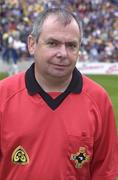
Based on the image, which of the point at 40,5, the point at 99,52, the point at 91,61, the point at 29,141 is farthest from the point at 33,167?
the point at 40,5

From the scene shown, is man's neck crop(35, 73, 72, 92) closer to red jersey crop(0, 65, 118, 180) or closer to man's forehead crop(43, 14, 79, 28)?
red jersey crop(0, 65, 118, 180)

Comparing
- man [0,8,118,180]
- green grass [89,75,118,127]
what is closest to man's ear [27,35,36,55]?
man [0,8,118,180]

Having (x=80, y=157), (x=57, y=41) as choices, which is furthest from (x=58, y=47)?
(x=80, y=157)

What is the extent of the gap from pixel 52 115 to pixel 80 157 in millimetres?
313

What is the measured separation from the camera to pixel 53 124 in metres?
3.69

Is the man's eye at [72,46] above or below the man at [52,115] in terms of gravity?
above

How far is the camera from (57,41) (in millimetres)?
3625

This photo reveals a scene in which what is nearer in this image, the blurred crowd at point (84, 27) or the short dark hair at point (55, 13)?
the short dark hair at point (55, 13)

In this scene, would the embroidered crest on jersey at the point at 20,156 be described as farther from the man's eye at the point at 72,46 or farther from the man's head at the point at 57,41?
the man's eye at the point at 72,46

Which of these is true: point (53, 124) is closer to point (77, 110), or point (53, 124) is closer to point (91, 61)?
point (77, 110)

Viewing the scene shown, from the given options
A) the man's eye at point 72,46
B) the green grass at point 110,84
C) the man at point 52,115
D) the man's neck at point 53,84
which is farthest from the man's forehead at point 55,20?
the green grass at point 110,84

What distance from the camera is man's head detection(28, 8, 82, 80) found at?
3.62 meters

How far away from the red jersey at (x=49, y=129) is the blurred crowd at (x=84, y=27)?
23287 millimetres

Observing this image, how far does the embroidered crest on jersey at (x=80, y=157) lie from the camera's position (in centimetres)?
369
